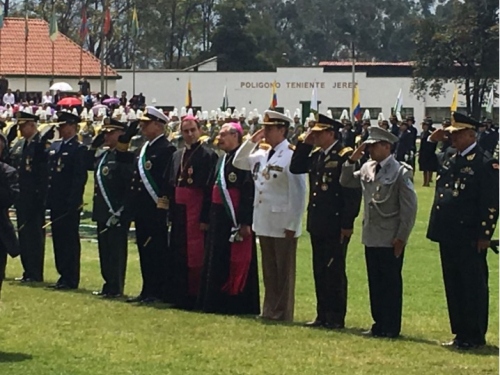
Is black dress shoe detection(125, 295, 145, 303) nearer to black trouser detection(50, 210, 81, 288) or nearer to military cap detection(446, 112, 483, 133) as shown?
black trouser detection(50, 210, 81, 288)

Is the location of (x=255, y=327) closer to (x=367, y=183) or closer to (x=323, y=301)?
(x=323, y=301)

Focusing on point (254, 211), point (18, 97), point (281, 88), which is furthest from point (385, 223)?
point (281, 88)

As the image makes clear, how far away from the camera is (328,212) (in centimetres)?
1022

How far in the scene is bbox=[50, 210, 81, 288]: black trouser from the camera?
42.5ft

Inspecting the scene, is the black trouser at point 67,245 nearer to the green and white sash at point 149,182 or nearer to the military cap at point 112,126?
the military cap at point 112,126

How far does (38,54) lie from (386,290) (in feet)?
175

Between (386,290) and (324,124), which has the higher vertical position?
(324,124)

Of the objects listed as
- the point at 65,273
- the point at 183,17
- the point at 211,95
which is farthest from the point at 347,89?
the point at 65,273

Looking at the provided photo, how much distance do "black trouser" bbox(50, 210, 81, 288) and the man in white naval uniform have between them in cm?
288

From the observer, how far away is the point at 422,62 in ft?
201

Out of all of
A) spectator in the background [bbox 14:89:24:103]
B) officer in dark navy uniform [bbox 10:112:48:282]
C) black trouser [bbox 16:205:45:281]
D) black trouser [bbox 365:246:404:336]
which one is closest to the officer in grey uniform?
black trouser [bbox 365:246:404:336]

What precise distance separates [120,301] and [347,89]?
59.0 meters

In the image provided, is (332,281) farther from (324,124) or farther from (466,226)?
(466,226)

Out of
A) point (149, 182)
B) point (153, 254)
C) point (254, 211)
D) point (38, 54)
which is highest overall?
point (38, 54)
